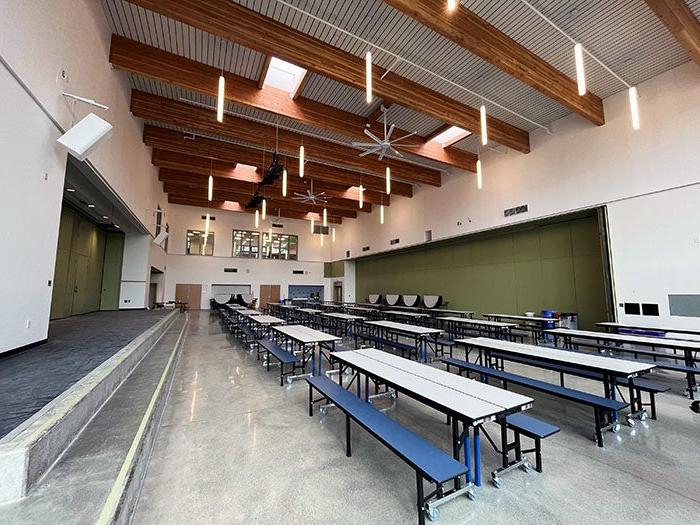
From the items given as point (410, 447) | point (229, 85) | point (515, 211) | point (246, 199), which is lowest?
point (410, 447)

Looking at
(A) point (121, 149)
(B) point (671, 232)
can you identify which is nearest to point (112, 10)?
(A) point (121, 149)

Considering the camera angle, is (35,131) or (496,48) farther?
(496,48)

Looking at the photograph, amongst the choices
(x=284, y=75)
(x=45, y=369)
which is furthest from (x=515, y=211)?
(x=45, y=369)

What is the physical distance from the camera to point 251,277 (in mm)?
18062

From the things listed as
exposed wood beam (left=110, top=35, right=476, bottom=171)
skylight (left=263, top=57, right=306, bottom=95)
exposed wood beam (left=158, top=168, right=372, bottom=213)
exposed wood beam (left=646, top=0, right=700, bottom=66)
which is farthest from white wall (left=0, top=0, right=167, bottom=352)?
exposed wood beam (left=158, top=168, right=372, bottom=213)

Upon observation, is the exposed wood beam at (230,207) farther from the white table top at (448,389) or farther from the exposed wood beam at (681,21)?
the white table top at (448,389)

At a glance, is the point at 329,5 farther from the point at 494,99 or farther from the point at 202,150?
the point at 202,150

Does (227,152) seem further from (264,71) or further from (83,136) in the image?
(83,136)

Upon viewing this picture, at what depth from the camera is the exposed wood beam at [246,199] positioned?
45.2ft

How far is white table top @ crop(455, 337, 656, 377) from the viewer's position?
2571 mm

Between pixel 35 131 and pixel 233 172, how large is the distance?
826 cm

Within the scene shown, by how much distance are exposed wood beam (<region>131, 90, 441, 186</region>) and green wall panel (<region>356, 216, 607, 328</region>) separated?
403 centimetres

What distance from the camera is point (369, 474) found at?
2064mm

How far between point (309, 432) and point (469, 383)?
146cm
